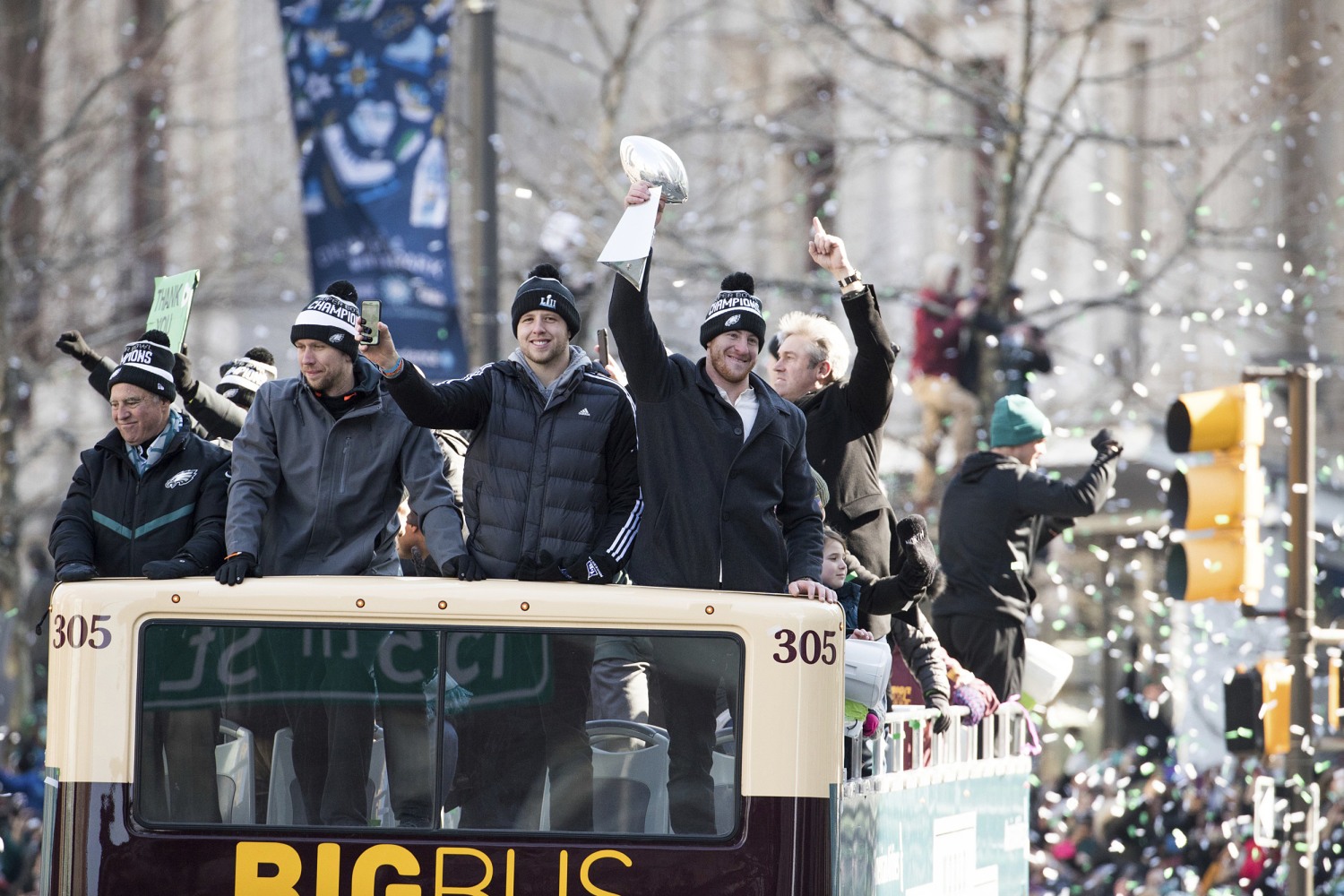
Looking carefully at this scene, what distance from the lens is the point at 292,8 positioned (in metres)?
13.0

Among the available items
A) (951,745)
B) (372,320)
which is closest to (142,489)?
(372,320)

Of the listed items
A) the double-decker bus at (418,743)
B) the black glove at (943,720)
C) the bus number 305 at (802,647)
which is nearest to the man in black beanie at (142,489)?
the double-decker bus at (418,743)

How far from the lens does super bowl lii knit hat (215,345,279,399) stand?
8.01 metres

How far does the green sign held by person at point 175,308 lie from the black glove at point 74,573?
129 cm

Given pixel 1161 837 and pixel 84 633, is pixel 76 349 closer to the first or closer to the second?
pixel 84 633

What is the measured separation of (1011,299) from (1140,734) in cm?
461

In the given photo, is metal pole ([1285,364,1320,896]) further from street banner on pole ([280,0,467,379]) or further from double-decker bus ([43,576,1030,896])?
double-decker bus ([43,576,1030,896])

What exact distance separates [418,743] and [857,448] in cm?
251

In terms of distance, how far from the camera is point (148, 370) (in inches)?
252

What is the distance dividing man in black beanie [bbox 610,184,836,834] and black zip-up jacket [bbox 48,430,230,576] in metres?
1.32

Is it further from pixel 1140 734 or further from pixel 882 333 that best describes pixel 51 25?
pixel 882 333

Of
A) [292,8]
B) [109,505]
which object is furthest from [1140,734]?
[109,505]

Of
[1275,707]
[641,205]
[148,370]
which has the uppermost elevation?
[641,205]

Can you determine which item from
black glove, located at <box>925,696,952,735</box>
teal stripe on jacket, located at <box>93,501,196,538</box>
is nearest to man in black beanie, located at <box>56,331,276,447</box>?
teal stripe on jacket, located at <box>93,501,196,538</box>
